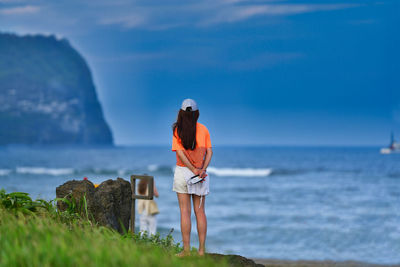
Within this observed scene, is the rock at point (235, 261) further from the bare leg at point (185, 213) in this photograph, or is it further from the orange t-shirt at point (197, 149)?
the orange t-shirt at point (197, 149)

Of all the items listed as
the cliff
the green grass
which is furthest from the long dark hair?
the cliff

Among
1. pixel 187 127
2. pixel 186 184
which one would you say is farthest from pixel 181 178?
pixel 187 127

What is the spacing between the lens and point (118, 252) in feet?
13.2

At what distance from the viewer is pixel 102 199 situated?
6645 mm

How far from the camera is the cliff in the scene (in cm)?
10950

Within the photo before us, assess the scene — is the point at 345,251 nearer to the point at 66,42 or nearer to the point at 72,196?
the point at 72,196

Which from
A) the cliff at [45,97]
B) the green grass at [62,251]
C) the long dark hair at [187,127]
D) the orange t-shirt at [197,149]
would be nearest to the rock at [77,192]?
the green grass at [62,251]

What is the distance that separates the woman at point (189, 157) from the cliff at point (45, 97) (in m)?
105

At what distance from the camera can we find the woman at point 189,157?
6.11 m

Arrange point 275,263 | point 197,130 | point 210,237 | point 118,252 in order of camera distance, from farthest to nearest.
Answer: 1. point 210,237
2. point 275,263
3. point 197,130
4. point 118,252

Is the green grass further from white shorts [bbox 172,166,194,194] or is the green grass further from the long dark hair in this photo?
the long dark hair

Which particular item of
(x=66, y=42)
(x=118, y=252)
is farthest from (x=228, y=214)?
(x=66, y=42)

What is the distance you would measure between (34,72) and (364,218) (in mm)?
109639

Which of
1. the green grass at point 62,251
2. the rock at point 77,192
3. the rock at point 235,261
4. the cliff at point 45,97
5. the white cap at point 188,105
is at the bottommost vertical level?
the rock at point 235,261
